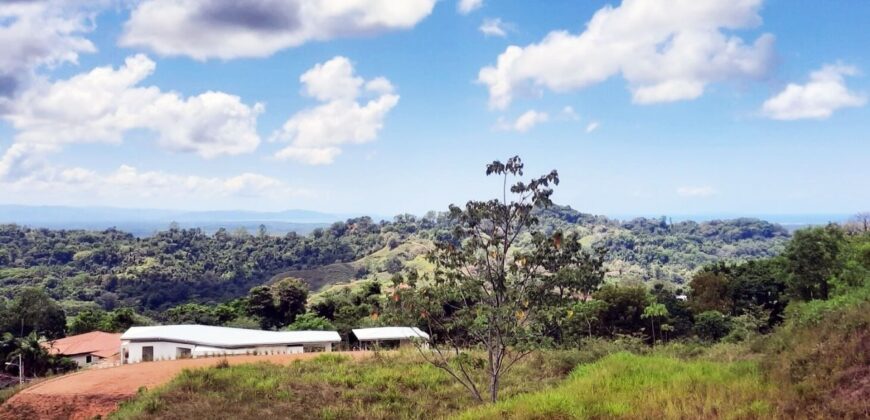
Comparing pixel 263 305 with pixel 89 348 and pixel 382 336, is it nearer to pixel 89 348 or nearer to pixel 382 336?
pixel 89 348

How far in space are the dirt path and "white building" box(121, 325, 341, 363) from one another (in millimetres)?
7452

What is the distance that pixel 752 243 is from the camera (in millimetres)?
176750

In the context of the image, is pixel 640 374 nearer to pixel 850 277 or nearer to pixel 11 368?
pixel 850 277

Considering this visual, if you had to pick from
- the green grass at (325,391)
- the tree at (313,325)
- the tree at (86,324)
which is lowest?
the tree at (86,324)

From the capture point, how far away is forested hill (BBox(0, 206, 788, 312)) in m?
96.7

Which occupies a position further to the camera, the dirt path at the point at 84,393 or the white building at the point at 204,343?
the white building at the point at 204,343

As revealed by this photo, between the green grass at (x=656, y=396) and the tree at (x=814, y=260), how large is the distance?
2583cm

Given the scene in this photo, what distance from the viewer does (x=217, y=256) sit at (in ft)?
416

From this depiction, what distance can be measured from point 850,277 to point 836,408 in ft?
73.0

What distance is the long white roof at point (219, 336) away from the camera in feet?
96.0

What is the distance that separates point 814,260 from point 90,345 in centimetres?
4359

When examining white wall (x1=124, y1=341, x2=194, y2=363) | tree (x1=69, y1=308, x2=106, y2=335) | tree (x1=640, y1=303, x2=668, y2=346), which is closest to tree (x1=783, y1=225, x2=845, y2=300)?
tree (x1=640, y1=303, x2=668, y2=346)

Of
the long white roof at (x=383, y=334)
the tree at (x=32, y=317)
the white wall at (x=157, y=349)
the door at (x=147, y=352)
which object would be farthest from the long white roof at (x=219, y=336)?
the tree at (x=32, y=317)

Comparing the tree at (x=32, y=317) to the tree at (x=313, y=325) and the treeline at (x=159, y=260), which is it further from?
the treeline at (x=159, y=260)
